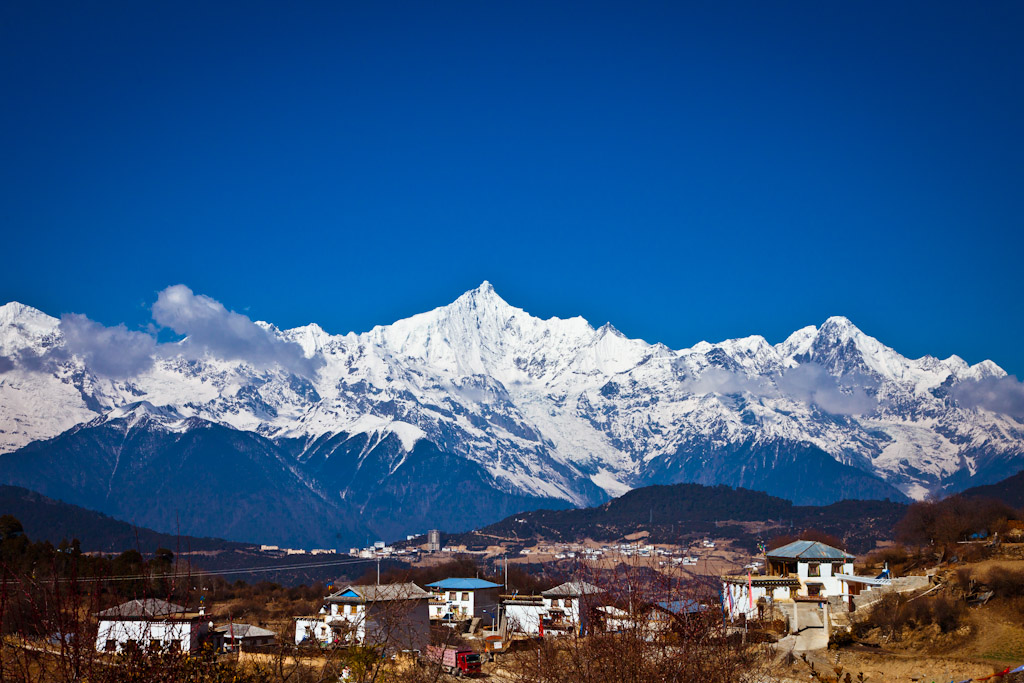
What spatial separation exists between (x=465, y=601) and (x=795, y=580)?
24.3 m

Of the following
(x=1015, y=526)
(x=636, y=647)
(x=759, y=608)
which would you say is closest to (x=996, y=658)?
(x=759, y=608)

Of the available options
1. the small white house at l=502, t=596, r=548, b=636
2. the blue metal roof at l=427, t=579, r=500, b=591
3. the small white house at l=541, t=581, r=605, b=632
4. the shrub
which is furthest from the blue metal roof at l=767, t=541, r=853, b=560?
the blue metal roof at l=427, t=579, r=500, b=591

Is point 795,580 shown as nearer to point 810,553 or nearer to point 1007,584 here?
point 810,553

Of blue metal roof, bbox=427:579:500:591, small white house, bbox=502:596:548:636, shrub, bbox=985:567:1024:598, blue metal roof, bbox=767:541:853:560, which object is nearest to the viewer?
shrub, bbox=985:567:1024:598

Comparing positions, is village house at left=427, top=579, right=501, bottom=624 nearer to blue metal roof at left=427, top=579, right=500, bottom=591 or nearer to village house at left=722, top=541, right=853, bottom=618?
blue metal roof at left=427, top=579, right=500, bottom=591

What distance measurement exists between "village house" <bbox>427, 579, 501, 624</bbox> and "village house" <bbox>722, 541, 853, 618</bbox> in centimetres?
1783

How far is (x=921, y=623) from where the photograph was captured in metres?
46.8

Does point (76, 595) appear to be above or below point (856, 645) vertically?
above

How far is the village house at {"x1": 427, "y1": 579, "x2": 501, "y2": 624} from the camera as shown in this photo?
74625mm

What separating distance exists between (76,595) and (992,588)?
47895 millimetres

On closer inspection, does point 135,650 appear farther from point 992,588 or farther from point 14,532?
point 14,532

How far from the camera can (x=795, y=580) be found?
6712 centimetres

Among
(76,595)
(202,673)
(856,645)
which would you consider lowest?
(856,645)

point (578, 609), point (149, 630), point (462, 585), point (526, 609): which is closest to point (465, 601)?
point (462, 585)
